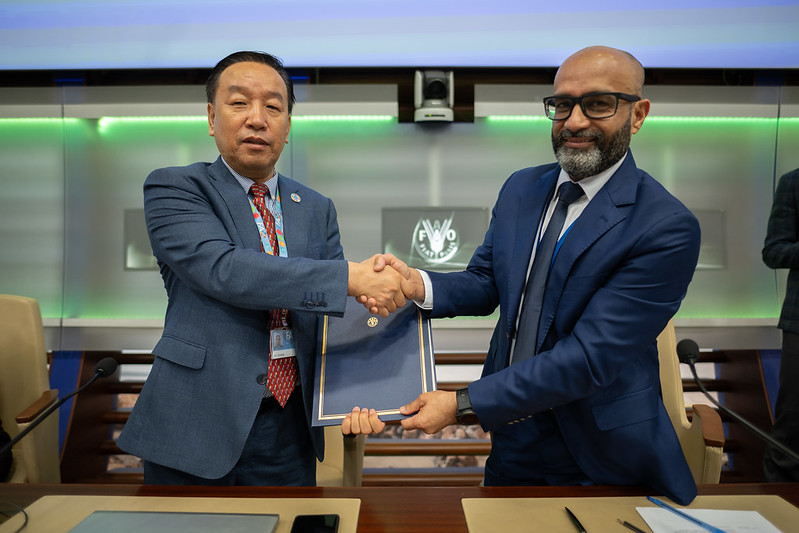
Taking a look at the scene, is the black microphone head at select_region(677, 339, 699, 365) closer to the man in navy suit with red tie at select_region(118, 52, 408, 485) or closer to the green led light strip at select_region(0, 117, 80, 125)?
the man in navy suit with red tie at select_region(118, 52, 408, 485)

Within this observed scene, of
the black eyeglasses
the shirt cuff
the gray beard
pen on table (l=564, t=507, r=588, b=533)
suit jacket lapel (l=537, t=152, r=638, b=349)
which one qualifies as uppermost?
the black eyeglasses

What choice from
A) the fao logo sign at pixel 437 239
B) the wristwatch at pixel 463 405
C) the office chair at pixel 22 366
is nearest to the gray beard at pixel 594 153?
the wristwatch at pixel 463 405

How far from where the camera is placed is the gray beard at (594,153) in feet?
4.44

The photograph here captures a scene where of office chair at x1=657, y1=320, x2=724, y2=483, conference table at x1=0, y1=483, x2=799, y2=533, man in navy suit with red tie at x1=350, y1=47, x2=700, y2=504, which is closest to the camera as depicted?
conference table at x1=0, y1=483, x2=799, y2=533

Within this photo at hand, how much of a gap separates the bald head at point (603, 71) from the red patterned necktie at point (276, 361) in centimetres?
91

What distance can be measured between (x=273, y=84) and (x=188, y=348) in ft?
2.52

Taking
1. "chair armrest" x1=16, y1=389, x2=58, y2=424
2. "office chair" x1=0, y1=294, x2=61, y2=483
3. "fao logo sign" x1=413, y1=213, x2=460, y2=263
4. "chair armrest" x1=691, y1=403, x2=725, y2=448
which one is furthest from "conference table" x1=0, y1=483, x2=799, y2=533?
"fao logo sign" x1=413, y1=213, x2=460, y2=263

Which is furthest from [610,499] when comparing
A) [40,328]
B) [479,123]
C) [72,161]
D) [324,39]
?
[72,161]

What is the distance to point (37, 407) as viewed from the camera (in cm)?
227

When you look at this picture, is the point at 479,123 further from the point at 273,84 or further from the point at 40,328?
the point at 40,328

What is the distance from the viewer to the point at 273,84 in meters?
1.44

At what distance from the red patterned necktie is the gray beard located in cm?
84

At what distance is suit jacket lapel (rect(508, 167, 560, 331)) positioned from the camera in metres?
1.39

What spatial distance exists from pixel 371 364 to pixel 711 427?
1.45 meters
